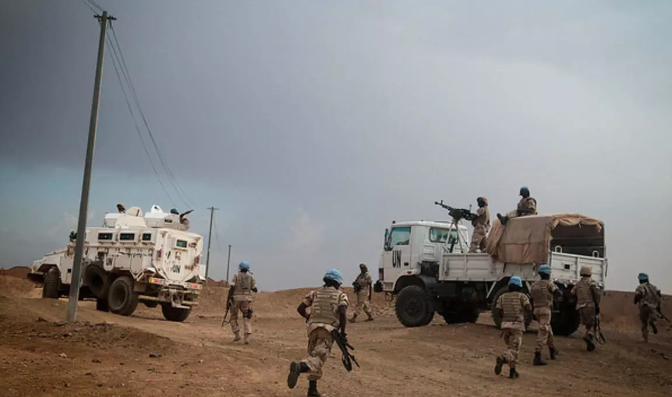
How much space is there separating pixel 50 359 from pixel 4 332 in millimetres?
3230

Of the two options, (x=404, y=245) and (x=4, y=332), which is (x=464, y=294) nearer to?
(x=404, y=245)

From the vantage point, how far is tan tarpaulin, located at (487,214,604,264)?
51.3 ft

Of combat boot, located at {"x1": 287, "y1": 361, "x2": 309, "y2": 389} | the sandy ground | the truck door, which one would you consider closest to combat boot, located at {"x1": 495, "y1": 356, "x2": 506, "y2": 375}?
the sandy ground

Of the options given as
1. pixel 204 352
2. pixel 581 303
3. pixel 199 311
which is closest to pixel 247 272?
pixel 204 352

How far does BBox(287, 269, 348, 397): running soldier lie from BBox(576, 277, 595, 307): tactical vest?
7763 millimetres

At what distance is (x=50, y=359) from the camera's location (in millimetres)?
9844

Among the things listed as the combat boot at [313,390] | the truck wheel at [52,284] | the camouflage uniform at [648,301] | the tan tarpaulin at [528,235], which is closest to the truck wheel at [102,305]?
the truck wheel at [52,284]

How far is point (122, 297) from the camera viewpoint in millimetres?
19625

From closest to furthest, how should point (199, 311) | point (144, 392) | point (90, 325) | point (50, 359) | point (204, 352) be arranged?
1. point (144, 392)
2. point (50, 359)
3. point (204, 352)
4. point (90, 325)
5. point (199, 311)


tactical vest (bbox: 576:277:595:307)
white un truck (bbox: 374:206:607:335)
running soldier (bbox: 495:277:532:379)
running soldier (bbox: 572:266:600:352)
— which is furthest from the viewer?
white un truck (bbox: 374:206:607:335)

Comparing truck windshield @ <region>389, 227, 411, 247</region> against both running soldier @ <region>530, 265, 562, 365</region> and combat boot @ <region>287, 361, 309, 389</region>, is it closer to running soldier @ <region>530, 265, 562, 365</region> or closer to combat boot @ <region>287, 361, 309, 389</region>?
running soldier @ <region>530, 265, 562, 365</region>

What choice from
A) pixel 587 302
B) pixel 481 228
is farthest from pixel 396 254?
pixel 587 302

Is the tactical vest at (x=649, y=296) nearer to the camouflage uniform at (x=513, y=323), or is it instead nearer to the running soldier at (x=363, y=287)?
the camouflage uniform at (x=513, y=323)

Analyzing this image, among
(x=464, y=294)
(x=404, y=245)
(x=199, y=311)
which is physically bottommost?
(x=199, y=311)
